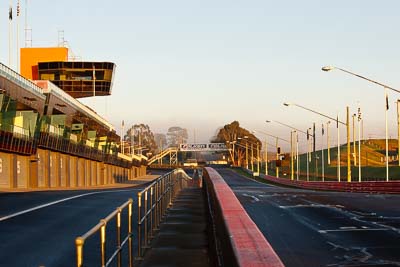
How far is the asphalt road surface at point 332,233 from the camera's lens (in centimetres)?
1355

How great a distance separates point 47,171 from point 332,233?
175 feet

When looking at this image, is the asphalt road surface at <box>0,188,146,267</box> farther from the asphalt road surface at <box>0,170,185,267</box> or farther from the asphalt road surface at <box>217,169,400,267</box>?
the asphalt road surface at <box>217,169,400,267</box>

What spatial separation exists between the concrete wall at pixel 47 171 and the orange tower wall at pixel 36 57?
832 inches

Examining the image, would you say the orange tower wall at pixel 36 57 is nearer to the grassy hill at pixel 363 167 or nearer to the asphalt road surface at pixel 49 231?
the grassy hill at pixel 363 167

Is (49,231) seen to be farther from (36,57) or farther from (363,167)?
(363,167)

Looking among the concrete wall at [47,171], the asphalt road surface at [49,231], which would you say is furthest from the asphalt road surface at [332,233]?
the concrete wall at [47,171]

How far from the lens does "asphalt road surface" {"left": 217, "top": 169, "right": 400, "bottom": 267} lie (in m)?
13.6

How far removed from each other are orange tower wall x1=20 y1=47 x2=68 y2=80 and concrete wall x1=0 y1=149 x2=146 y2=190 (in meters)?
21.1

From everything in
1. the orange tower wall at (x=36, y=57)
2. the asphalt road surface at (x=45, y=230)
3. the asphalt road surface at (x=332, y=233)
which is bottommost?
the asphalt road surface at (x=332, y=233)

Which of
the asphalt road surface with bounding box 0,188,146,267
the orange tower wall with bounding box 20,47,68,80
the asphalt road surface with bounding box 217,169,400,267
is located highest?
the orange tower wall with bounding box 20,47,68,80

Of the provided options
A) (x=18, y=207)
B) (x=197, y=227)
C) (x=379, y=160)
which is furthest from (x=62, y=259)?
(x=379, y=160)

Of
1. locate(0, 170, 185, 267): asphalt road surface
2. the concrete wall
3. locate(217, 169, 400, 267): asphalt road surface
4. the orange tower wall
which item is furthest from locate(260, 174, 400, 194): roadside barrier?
the orange tower wall

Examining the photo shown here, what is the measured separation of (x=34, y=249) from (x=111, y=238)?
3.49 meters

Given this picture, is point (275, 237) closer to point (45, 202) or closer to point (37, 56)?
point (45, 202)
